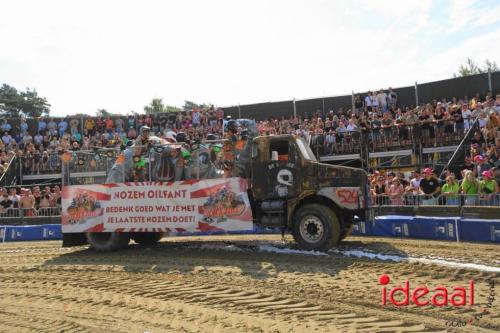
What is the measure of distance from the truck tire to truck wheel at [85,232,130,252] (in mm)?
4576

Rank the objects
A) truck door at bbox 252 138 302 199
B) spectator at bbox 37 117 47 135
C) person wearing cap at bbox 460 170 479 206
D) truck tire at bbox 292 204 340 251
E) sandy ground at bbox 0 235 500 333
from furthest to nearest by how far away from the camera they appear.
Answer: spectator at bbox 37 117 47 135
person wearing cap at bbox 460 170 479 206
truck door at bbox 252 138 302 199
truck tire at bbox 292 204 340 251
sandy ground at bbox 0 235 500 333

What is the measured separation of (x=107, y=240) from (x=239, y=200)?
148 inches

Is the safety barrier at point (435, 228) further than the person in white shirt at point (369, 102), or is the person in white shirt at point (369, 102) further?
the person in white shirt at point (369, 102)

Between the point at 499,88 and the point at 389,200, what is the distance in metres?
10.1

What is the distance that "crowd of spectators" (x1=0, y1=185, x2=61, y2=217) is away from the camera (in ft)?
60.6

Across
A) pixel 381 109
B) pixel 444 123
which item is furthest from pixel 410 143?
pixel 381 109

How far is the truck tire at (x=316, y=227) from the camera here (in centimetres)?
1085

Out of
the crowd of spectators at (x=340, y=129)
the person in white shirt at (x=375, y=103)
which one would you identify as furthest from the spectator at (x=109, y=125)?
the person in white shirt at (x=375, y=103)

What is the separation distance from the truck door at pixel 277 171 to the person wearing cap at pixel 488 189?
4877 mm

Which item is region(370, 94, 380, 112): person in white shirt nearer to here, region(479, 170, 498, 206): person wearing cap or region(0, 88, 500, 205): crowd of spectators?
region(0, 88, 500, 205): crowd of spectators

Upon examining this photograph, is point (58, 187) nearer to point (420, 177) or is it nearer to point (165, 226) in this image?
point (165, 226)

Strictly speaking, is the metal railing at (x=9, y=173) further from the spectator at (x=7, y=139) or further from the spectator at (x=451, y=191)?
the spectator at (x=451, y=191)

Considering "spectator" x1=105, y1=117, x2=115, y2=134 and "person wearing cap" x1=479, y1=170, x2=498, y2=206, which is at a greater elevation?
"spectator" x1=105, y1=117, x2=115, y2=134

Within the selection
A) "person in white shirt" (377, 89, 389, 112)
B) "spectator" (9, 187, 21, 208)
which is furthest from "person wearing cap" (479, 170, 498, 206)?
"spectator" (9, 187, 21, 208)
